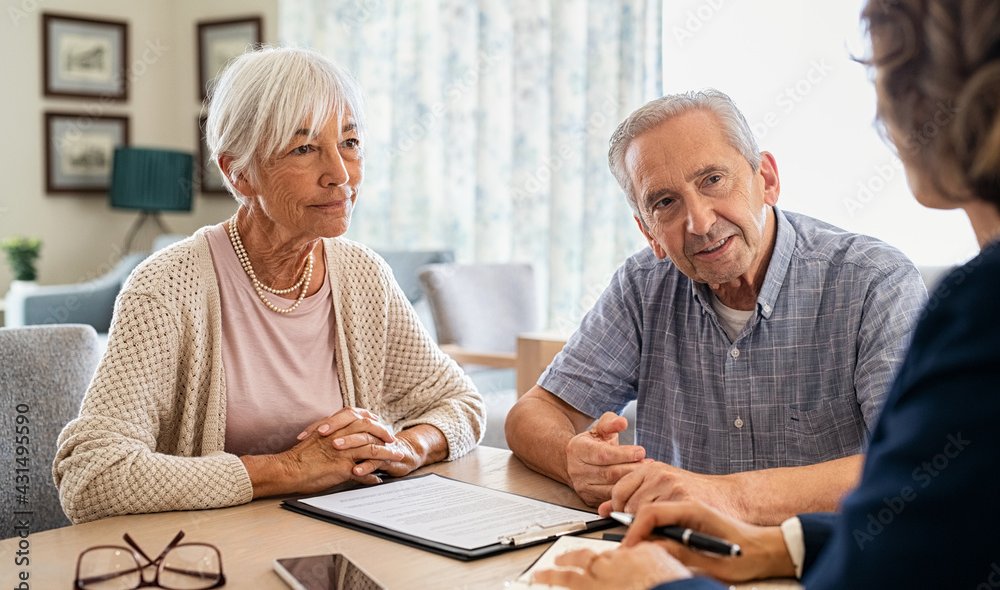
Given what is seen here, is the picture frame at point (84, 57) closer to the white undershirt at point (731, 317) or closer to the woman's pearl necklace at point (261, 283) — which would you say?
the woman's pearl necklace at point (261, 283)

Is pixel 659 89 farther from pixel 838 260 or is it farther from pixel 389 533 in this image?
pixel 389 533

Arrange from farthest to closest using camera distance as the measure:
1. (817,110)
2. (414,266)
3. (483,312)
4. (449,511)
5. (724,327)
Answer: (414,266) < (483,312) < (817,110) < (724,327) < (449,511)

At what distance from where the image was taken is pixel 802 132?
3693mm

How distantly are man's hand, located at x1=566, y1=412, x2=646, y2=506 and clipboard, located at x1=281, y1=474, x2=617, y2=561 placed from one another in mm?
61

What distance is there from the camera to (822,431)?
1535mm

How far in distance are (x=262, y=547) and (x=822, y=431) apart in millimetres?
882

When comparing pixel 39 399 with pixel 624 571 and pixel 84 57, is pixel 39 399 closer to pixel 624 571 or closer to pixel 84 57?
pixel 624 571

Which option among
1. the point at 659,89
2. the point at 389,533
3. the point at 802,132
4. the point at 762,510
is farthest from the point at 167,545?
the point at 659,89

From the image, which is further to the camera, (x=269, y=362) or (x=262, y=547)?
(x=269, y=362)

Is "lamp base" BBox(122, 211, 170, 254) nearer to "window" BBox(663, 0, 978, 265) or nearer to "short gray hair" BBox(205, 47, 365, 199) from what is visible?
"window" BBox(663, 0, 978, 265)

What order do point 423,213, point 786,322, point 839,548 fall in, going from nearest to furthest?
1. point 839,548
2. point 786,322
3. point 423,213

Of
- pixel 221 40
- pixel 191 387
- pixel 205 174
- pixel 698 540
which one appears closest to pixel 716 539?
pixel 698 540

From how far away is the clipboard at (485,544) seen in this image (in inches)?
42.4

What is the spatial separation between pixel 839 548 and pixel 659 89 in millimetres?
3625
